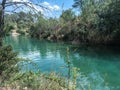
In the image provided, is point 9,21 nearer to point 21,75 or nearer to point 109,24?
point 21,75

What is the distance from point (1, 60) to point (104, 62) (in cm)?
1430

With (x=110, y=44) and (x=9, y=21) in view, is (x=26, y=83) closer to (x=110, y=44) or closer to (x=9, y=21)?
(x=9, y=21)

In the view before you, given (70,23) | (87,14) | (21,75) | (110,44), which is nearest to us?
(21,75)

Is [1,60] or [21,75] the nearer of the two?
[21,75]

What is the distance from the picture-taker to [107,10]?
30.6 metres

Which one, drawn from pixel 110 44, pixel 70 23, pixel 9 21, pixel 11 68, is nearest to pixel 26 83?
pixel 11 68

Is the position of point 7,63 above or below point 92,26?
below

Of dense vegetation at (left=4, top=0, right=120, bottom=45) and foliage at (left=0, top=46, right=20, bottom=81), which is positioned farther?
dense vegetation at (left=4, top=0, right=120, bottom=45)

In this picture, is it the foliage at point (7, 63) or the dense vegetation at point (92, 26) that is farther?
the dense vegetation at point (92, 26)

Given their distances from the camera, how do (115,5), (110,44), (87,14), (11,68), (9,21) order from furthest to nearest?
(87,14) → (110,44) → (115,5) → (9,21) → (11,68)

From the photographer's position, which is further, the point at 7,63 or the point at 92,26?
the point at 92,26

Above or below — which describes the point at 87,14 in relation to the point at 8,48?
above

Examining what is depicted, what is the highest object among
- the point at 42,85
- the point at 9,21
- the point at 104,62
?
the point at 9,21

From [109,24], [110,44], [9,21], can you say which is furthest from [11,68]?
[110,44]
